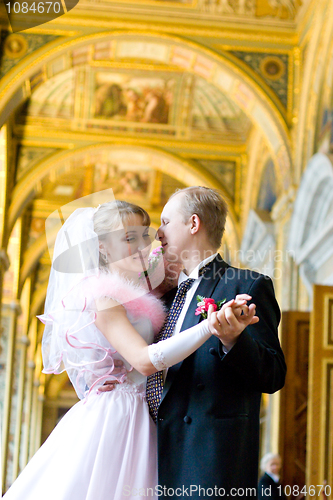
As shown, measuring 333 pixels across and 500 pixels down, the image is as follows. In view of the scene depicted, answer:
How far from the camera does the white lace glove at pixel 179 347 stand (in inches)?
97.9

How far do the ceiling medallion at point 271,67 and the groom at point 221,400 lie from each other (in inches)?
343

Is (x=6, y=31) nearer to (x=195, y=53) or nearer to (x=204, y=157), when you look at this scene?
(x=195, y=53)

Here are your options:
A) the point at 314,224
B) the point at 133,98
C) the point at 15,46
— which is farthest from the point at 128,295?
the point at 133,98

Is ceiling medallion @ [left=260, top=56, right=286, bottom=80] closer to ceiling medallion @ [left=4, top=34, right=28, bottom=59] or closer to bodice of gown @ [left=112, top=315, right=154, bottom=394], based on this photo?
ceiling medallion @ [left=4, top=34, right=28, bottom=59]

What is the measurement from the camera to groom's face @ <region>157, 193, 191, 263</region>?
295 cm

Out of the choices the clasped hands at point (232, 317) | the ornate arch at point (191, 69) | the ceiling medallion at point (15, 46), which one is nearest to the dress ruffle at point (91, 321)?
the clasped hands at point (232, 317)

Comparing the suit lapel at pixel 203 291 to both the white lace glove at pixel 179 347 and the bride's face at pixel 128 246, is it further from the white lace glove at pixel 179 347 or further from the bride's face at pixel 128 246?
the bride's face at pixel 128 246

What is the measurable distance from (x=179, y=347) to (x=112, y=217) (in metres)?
0.76

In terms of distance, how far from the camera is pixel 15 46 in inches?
415

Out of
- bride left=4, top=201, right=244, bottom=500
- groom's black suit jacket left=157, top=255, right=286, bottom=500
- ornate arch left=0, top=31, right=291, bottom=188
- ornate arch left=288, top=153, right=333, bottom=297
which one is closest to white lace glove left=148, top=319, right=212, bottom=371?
bride left=4, top=201, right=244, bottom=500

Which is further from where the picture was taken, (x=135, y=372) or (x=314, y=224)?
(x=314, y=224)

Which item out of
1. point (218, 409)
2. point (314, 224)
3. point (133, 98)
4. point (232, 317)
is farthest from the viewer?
point (133, 98)

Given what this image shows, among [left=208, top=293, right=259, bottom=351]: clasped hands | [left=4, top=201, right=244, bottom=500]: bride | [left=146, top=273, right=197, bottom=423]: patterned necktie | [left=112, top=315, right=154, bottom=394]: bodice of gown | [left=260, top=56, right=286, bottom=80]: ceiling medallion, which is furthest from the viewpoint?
[left=260, top=56, right=286, bottom=80]: ceiling medallion

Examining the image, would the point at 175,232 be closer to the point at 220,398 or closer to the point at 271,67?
the point at 220,398
